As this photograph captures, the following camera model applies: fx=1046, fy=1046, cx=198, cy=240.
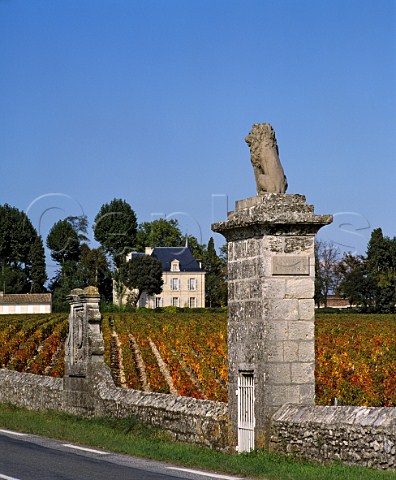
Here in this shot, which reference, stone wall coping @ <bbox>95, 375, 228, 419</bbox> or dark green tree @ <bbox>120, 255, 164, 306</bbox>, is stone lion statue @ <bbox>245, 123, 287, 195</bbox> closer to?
stone wall coping @ <bbox>95, 375, 228, 419</bbox>

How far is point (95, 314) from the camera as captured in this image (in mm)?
19594

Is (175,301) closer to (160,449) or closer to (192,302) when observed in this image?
(192,302)

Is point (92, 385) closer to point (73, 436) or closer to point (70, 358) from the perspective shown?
point (70, 358)

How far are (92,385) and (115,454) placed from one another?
5.52 meters

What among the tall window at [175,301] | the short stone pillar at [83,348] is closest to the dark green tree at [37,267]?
the tall window at [175,301]

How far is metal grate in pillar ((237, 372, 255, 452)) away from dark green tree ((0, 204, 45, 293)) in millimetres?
110084

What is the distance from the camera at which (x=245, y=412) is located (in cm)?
1261

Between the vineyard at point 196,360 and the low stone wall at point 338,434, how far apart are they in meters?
9.24

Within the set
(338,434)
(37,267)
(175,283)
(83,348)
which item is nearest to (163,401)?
(338,434)

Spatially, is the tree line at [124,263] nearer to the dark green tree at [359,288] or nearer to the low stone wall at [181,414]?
the dark green tree at [359,288]

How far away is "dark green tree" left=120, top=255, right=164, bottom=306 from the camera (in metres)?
113

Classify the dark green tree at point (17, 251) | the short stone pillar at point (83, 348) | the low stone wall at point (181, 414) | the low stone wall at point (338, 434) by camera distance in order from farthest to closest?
the dark green tree at point (17, 251) → the short stone pillar at point (83, 348) → the low stone wall at point (181, 414) → the low stone wall at point (338, 434)

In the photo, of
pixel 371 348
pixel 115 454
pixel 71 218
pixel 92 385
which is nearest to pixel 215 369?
pixel 371 348

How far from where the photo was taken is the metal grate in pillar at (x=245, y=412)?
12.5 meters
